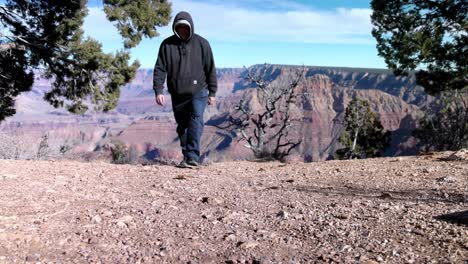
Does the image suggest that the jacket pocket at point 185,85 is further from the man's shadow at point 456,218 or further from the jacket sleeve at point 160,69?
the man's shadow at point 456,218

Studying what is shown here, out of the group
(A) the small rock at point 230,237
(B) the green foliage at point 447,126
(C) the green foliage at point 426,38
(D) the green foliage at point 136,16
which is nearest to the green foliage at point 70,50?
(D) the green foliage at point 136,16

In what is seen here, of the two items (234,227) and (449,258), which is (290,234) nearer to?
(234,227)

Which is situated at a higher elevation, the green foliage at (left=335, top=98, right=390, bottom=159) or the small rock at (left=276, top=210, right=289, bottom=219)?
the small rock at (left=276, top=210, right=289, bottom=219)

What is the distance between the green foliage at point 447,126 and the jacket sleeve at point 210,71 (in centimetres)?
2674

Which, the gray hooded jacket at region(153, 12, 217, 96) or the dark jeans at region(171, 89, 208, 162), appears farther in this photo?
the dark jeans at region(171, 89, 208, 162)

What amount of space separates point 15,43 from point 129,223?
40.0ft

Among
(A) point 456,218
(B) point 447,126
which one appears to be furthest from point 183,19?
(B) point 447,126

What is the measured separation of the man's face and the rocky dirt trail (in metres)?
1.72

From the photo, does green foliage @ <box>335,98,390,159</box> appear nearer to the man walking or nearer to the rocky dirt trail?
the man walking

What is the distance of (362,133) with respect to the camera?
122 ft

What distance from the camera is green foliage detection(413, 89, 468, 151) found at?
99.7ft

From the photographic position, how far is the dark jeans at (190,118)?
19.4ft

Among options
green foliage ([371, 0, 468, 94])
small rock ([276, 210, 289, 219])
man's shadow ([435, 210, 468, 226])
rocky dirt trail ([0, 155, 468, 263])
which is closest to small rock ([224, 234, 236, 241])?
rocky dirt trail ([0, 155, 468, 263])

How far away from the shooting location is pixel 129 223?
316 cm
